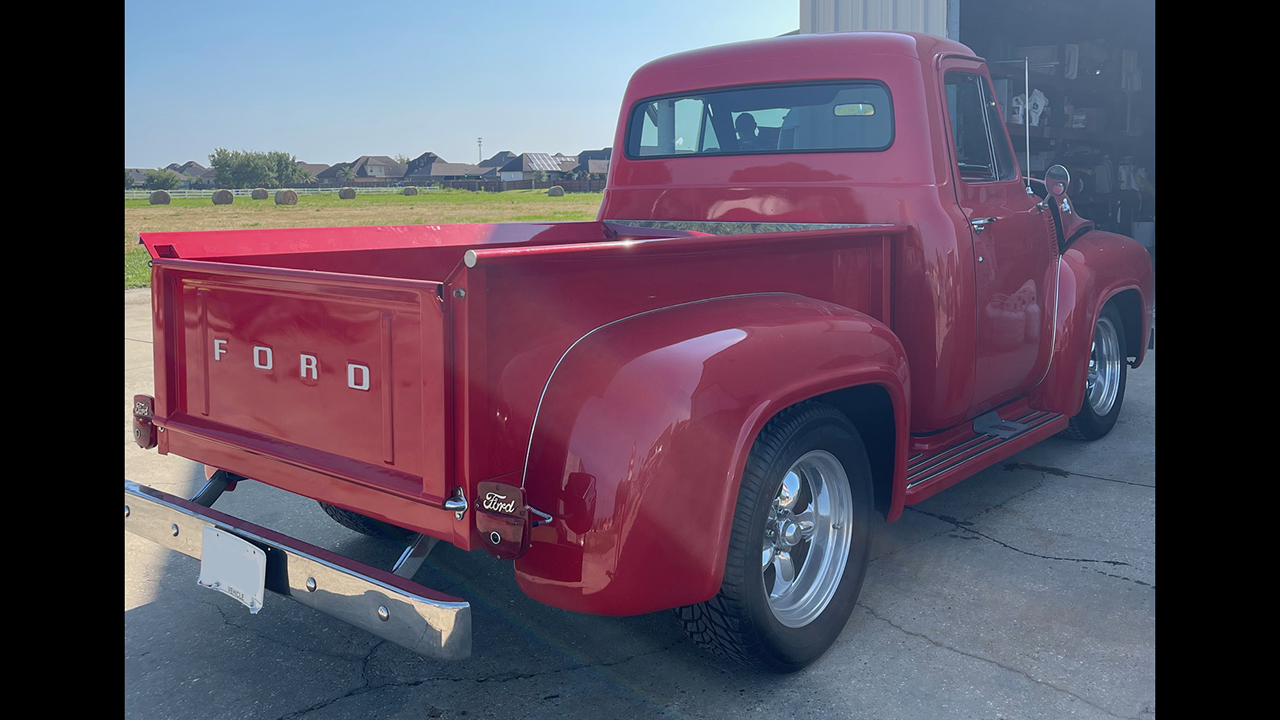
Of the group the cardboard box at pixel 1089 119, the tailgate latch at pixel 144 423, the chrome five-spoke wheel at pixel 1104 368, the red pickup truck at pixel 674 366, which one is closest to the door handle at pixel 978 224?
the red pickup truck at pixel 674 366

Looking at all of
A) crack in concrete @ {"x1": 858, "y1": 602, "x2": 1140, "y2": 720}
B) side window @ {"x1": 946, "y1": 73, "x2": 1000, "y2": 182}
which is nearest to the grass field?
side window @ {"x1": 946, "y1": 73, "x2": 1000, "y2": 182}

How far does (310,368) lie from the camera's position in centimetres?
267

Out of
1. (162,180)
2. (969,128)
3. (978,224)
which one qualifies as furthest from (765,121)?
(162,180)

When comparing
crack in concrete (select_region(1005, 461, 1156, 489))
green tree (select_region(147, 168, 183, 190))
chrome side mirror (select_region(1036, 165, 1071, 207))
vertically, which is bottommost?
crack in concrete (select_region(1005, 461, 1156, 489))

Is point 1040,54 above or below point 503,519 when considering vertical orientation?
above

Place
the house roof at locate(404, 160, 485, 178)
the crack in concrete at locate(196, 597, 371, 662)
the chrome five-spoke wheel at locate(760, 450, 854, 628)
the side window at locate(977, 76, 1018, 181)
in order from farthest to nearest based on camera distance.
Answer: the house roof at locate(404, 160, 485, 178) < the side window at locate(977, 76, 1018, 181) < the crack in concrete at locate(196, 597, 371, 662) < the chrome five-spoke wheel at locate(760, 450, 854, 628)

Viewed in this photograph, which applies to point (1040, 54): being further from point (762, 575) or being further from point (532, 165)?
point (532, 165)

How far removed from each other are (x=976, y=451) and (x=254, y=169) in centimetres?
9681

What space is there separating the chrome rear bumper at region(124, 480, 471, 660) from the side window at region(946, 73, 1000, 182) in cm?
283

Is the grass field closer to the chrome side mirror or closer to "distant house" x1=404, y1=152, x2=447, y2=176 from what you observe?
the chrome side mirror

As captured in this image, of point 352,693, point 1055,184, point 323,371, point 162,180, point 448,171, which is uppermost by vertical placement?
point 448,171

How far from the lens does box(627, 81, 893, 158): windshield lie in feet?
13.2
